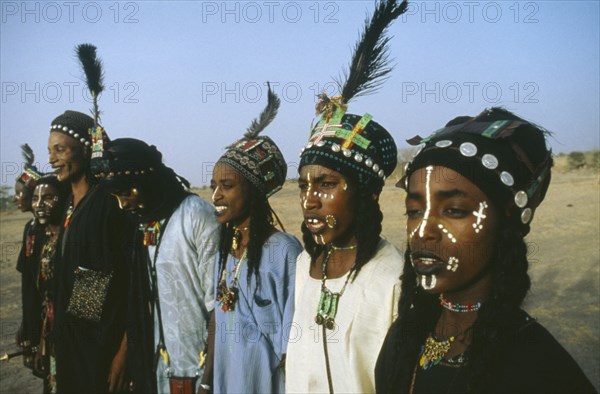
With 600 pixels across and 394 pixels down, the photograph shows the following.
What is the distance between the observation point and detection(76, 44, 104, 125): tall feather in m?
4.77

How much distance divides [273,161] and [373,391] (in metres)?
1.89

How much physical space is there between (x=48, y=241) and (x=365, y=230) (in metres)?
3.65

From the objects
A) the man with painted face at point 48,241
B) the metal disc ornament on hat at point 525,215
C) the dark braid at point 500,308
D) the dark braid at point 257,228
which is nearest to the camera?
the dark braid at point 500,308

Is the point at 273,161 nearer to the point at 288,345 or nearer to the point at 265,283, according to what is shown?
the point at 265,283

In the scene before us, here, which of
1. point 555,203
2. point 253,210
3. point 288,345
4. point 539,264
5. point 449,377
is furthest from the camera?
point 555,203

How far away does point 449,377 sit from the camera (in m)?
1.89

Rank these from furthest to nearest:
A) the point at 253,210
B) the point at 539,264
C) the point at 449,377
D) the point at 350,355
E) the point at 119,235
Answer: the point at 539,264 → the point at 119,235 → the point at 253,210 → the point at 350,355 → the point at 449,377

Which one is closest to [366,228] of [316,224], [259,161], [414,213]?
[316,224]

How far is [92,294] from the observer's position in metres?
4.16

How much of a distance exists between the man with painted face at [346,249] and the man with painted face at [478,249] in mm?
523

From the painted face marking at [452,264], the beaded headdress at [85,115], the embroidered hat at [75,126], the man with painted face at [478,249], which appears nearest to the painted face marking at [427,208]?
the man with painted face at [478,249]

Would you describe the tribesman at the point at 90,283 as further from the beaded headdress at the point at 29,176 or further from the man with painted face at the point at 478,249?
the man with painted face at the point at 478,249

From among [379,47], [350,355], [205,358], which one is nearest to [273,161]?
[379,47]

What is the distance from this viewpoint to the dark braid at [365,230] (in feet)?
9.02
